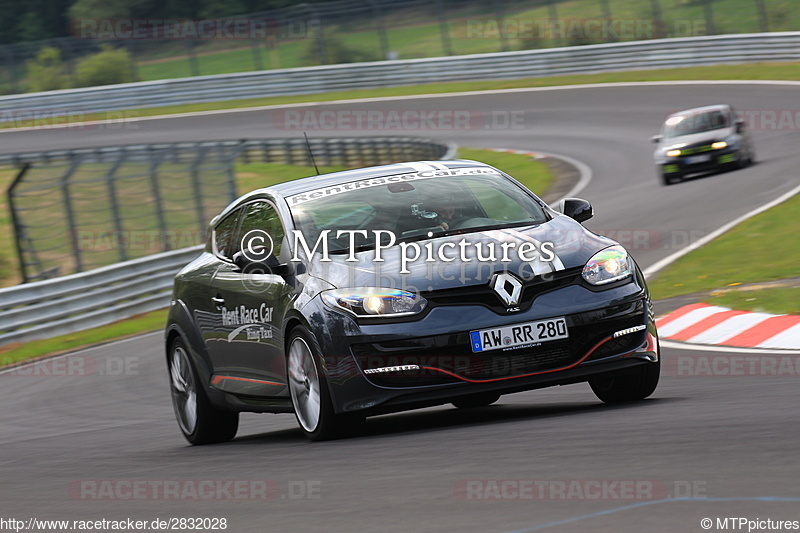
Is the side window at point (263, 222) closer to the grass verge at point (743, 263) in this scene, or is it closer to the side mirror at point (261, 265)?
the side mirror at point (261, 265)

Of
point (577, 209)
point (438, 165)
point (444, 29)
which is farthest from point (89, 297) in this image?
point (444, 29)

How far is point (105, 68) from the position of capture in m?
46.2

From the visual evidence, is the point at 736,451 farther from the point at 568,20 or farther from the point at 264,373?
the point at 568,20

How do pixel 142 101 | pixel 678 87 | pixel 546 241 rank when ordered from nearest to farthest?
pixel 546 241 < pixel 678 87 < pixel 142 101

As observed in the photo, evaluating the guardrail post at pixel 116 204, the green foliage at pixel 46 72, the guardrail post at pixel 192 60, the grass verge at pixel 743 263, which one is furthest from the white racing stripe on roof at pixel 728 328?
the guardrail post at pixel 192 60

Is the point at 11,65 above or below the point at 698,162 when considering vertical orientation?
above

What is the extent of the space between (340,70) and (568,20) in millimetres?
7830

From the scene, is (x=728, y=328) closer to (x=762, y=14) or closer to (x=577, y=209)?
(x=577, y=209)

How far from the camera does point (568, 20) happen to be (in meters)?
41.9

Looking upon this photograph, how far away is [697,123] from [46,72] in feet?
93.5

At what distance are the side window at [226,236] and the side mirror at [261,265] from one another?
2.20 ft

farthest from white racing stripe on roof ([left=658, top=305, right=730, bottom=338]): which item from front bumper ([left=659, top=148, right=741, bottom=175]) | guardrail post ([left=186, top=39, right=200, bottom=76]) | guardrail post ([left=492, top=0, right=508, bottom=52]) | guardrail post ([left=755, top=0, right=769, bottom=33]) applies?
guardrail post ([left=186, top=39, right=200, bottom=76])

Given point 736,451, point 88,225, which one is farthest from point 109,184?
point 736,451

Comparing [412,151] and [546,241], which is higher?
[546,241]
